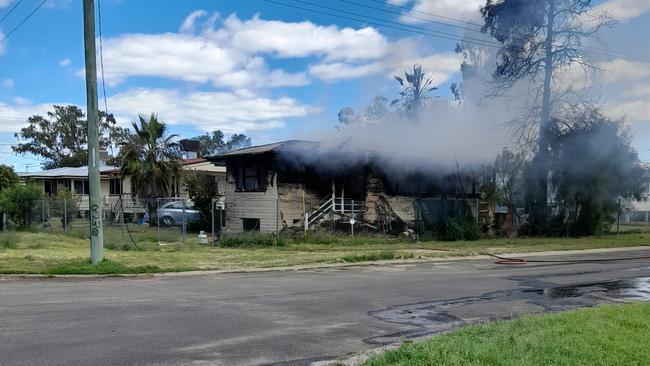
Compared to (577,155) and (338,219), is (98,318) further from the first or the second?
(577,155)

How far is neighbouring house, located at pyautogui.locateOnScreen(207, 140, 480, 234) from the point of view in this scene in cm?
2397

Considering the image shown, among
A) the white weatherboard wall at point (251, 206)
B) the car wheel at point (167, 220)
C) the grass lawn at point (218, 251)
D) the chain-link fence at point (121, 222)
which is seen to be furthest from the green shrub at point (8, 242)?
the car wheel at point (167, 220)

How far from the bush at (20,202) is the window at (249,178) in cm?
941

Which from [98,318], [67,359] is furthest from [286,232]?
[67,359]

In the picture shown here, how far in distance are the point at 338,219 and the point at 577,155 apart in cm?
1146

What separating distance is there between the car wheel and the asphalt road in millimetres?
17812

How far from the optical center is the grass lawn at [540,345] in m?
5.00

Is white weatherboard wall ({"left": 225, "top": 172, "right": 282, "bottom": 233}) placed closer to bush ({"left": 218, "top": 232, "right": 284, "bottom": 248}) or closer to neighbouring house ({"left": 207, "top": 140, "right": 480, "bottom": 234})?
neighbouring house ({"left": 207, "top": 140, "right": 480, "bottom": 234})

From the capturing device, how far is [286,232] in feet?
76.1

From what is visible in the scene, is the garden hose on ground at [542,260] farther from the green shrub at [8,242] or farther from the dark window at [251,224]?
the green shrub at [8,242]

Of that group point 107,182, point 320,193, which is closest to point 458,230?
point 320,193

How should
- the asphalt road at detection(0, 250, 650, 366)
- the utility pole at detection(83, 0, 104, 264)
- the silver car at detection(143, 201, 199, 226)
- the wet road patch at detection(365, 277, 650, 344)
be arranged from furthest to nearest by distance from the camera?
the silver car at detection(143, 201, 199, 226)
the utility pole at detection(83, 0, 104, 264)
the wet road patch at detection(365, 277, 650, 344)
the asphalt road at detection(0, 250, 650, 366)

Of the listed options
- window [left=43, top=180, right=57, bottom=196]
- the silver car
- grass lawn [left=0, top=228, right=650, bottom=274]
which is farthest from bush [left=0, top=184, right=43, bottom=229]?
window [left=43, top=180, right=57, bottom=196]

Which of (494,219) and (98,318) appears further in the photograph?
(494,219)
